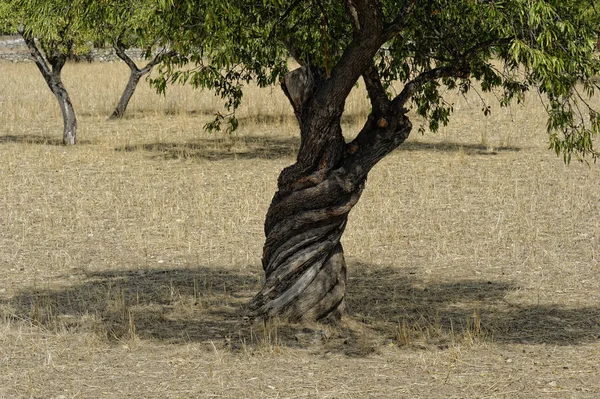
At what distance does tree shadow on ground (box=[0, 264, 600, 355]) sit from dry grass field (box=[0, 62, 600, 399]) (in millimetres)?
37

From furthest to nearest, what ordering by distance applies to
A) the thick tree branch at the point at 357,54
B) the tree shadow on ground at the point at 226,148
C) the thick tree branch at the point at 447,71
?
the tree shadow on ground at the point at 226,148
the thick tree branch at the point at 447,71
the thick tree branch at the point at 357,54

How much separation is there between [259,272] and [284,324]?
2975 millimetres

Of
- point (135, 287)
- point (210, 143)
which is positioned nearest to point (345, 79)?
point (135, 287)

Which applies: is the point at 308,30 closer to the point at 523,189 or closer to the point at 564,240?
the point at 564,240

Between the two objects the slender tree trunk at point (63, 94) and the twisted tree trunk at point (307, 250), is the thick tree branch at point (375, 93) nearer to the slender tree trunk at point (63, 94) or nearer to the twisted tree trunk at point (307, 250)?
the twisted tree trunk at point (307, 250)

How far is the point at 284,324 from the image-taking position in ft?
34.3

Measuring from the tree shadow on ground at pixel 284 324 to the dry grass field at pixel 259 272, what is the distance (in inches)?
1.5

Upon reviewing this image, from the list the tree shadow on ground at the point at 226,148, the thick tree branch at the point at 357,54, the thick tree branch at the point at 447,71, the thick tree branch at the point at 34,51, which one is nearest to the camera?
the thick tree branch at the point at 357,54

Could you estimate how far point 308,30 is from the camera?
11.4 metres

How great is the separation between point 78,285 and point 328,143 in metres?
4.14

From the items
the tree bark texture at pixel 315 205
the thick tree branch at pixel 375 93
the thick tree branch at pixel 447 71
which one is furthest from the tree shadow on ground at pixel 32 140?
the thick tree branch at pixel 447 71

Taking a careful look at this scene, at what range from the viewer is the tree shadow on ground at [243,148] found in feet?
76.2

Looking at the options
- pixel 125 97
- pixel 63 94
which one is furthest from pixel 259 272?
pixel 125 97

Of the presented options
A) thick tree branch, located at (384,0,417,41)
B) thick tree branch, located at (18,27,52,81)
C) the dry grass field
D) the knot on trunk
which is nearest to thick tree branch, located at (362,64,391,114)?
thick tree branch, located at (384,0,417,41)
